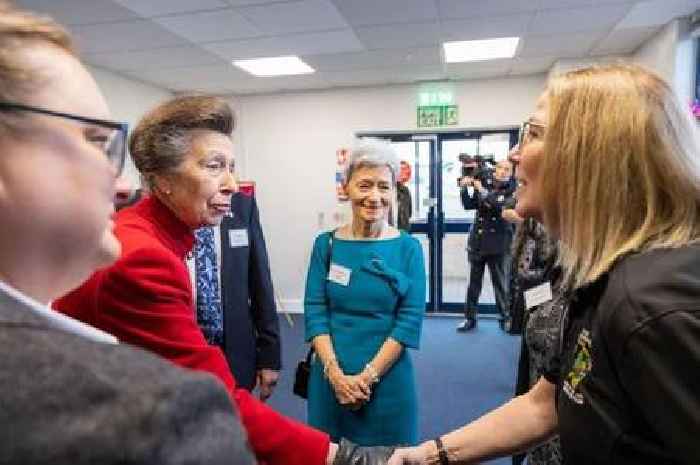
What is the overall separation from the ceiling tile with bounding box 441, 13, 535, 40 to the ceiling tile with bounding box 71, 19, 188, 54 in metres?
2.11

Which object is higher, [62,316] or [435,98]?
[435,98]

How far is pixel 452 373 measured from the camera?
3.95 m

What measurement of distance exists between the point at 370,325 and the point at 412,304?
174mm

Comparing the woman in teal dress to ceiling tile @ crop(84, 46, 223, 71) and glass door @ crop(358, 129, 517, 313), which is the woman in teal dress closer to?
ceiling tile @ crop(84, 46, 223, 71)

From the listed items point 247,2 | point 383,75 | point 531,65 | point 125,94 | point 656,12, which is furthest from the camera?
point 383,75

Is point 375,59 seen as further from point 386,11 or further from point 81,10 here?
point 81,10

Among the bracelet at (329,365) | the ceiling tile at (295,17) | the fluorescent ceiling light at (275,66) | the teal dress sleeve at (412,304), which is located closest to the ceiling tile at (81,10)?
the ceiling tile at (295,17)

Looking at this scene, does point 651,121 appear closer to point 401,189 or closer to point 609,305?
point 609,305

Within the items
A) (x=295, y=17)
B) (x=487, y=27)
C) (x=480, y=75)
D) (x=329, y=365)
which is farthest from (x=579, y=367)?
(x=480, y=75)

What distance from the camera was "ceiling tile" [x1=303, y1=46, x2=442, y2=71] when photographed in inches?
171

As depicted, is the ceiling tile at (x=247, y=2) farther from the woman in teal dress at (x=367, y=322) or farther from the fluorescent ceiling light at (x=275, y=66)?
the woman in teal dress at (x=367, y=322)

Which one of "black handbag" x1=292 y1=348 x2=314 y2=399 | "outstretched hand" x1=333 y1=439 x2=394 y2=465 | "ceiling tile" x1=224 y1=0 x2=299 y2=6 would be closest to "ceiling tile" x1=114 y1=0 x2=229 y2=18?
"ceiling tile" x1=224 y1=0 x2=299 y2=6

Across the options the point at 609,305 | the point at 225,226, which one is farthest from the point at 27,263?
the point at 225,226

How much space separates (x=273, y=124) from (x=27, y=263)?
18.7ft
